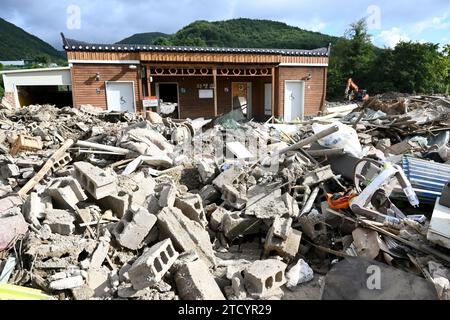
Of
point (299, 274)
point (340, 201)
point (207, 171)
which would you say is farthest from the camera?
point (207, 171)

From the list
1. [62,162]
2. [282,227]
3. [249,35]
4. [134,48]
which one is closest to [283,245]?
[282,227]

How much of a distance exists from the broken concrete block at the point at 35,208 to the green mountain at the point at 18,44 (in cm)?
7380

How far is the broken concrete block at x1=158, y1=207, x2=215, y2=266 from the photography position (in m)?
4.40

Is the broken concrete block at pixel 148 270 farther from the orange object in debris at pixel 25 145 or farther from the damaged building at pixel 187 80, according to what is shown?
the damaged building at pixel 187 80

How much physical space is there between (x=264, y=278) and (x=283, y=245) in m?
0.87

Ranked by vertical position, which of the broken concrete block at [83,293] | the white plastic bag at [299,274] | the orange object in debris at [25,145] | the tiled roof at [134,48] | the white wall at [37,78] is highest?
the tiled roof at [134,48]

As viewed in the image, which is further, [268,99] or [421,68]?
[421,68]

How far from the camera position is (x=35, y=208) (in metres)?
4.71

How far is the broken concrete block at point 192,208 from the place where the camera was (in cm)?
496

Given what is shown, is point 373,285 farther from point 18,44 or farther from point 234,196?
point 18,44

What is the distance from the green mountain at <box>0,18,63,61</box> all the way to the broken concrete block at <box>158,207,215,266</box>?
246 feet

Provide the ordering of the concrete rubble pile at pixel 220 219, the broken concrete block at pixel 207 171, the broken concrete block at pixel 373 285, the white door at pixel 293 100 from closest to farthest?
the broken concrete block at pixel 373 285
the concrete rubble pile at pixel 220 219
the broken concrete block at pixel 207 171
the white door at pixel 293 100

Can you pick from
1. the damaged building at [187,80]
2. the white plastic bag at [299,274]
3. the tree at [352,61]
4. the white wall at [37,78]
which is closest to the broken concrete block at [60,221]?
the white plastic bag at [299,274]

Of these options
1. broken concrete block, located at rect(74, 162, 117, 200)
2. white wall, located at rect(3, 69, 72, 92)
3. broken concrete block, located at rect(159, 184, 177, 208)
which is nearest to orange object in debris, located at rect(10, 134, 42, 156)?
broken concrete block, located at rect(74, 162, 117, 200)
